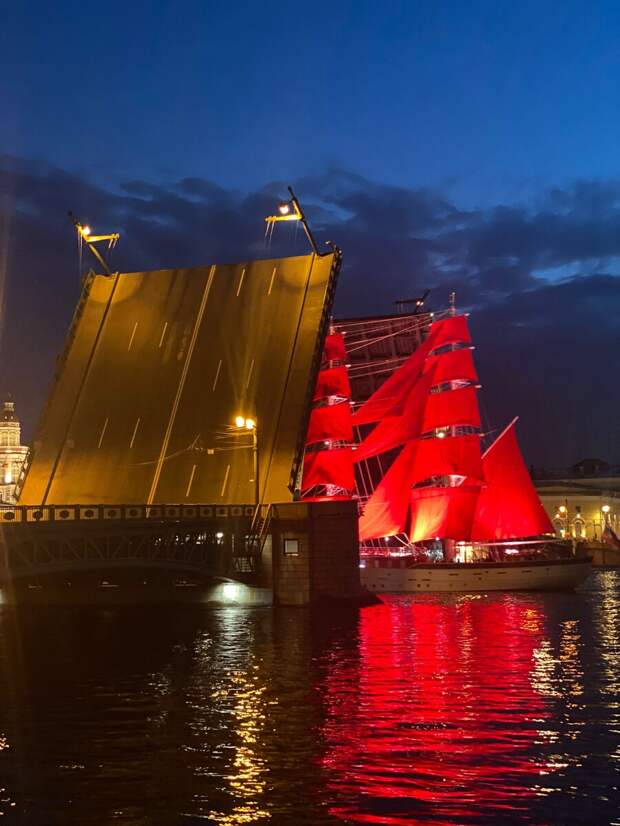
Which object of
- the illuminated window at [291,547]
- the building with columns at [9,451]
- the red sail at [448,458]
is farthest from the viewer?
the building with columns at [9,451]

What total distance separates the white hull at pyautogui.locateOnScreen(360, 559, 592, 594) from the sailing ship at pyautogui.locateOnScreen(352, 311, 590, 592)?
0.05 metres

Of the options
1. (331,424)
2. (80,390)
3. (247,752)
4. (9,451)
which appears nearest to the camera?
(247,752)

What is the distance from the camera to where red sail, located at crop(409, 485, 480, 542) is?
56.8 meters

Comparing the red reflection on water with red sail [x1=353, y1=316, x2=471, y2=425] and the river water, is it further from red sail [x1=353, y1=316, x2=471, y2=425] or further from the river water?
red sail [x1=353, y1=316, x2=471, y2=425]

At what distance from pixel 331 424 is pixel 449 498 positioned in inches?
312

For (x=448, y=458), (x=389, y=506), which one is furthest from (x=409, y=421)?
(x=389, y=506)

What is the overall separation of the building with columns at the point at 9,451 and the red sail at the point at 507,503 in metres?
85.3

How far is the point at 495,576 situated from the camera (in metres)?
55.1

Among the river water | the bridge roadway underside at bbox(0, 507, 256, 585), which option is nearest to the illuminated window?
the bridge roadway underside at bbox(0, 507, 256, 585)

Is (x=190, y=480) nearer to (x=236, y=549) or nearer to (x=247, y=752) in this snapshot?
(x=236, y=549)

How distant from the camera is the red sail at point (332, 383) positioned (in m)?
60.5

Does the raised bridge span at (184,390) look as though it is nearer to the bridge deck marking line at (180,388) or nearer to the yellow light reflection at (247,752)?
the bridge deck marking line at (180,388)

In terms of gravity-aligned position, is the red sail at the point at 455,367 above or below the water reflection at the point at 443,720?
above

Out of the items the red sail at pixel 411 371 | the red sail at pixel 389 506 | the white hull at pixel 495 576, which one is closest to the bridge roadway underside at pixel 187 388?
the white hull at pixel 495 576
